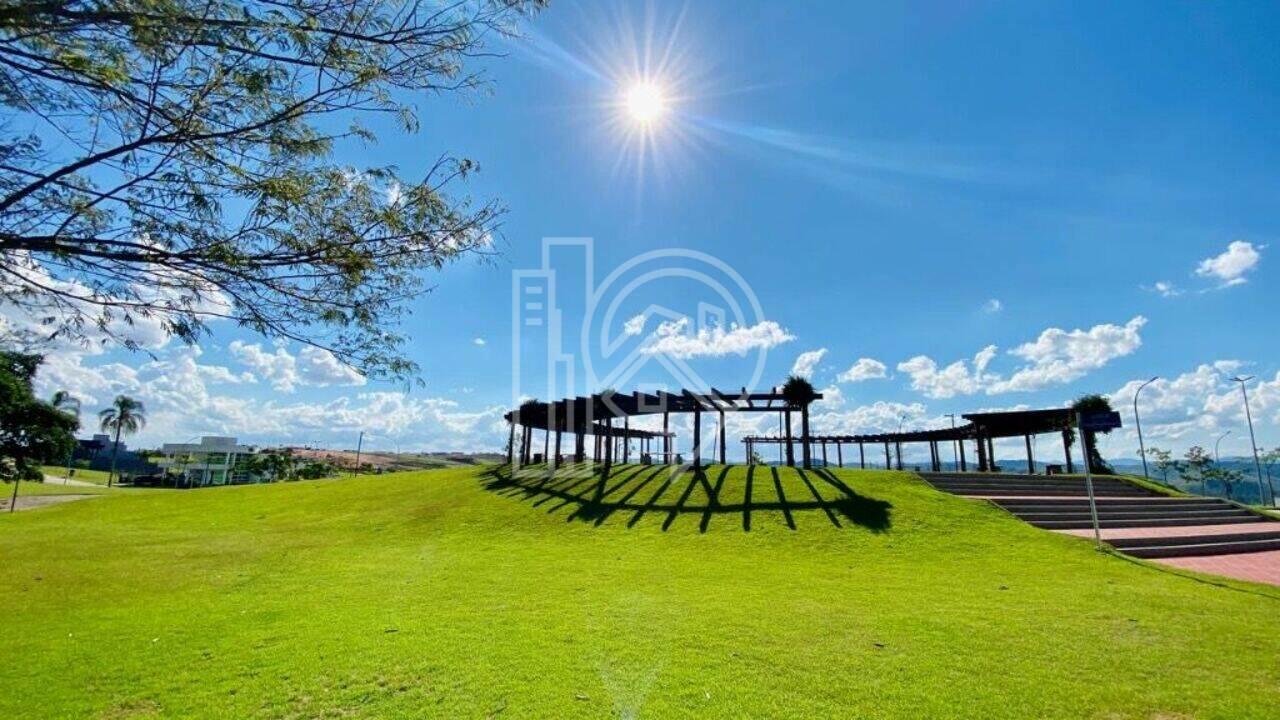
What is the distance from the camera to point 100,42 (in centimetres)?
370

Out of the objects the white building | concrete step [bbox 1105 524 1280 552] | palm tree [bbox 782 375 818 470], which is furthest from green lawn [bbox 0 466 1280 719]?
the white building

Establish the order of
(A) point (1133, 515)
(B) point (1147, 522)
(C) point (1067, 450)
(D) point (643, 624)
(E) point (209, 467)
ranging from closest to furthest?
1. (D) point (643, 624)
2. (B) point (1147, 522)
3. (A) point (1133, 515)
4. (C) point (1067, 450)
5. (E) point (209, 467)

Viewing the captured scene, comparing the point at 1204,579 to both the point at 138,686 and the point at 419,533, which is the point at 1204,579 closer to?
the point at 138,686

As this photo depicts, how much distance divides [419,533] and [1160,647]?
13.5 meters

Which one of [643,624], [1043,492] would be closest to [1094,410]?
[1043,492]

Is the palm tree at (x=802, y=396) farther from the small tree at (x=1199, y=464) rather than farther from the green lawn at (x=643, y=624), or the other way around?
the small tree at (x=1199, y=464)

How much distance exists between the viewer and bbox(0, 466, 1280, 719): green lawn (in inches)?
157

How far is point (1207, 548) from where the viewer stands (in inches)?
459

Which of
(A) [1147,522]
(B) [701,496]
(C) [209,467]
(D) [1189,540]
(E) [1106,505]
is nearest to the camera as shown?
(D) [1189,540]

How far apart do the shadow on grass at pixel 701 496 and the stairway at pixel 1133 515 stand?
409 centimetres

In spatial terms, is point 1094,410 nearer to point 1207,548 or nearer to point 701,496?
point 1207,548

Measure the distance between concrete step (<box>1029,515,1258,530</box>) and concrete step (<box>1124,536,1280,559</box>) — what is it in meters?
1.44

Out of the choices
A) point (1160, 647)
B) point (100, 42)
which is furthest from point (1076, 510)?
point (100, 42)

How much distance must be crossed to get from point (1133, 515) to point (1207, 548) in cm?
265
